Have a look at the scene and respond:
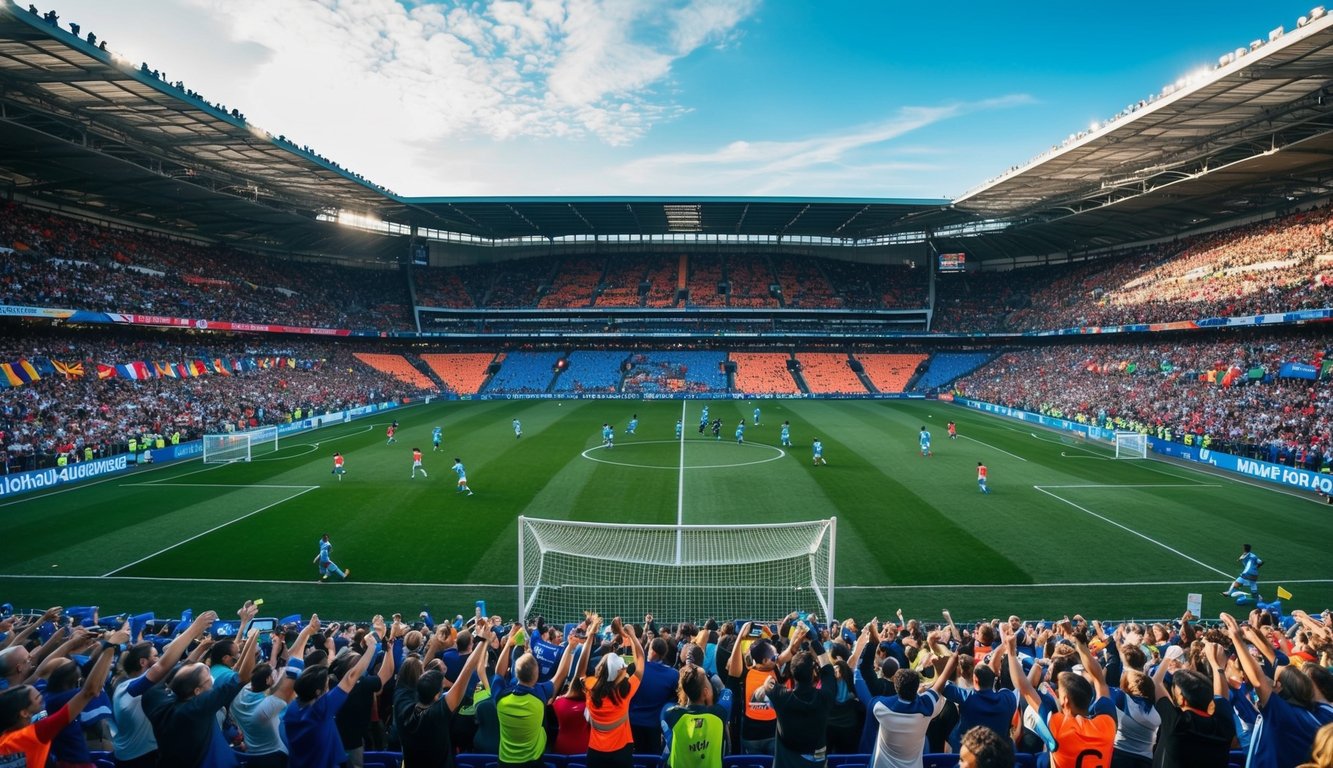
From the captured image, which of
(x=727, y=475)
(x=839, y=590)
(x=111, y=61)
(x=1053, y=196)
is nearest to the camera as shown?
(x=839, y=590)

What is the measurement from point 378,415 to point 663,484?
31.7 m

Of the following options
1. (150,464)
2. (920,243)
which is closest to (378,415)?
(150,464)

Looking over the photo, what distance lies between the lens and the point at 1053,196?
142 feet

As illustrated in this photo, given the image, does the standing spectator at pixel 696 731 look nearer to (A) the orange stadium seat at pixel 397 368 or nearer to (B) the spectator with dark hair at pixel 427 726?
(B) the spectator with dark hair at pixel 427 726

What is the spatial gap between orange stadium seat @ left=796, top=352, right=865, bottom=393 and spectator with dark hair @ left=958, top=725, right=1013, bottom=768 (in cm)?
5939

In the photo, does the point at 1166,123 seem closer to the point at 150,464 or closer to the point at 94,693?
the point at 94,693

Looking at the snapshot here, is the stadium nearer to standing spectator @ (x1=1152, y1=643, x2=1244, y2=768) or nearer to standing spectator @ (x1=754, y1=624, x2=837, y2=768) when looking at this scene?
standing spectator @ (x1=1152, y1=643, x2=1244, y2=768)

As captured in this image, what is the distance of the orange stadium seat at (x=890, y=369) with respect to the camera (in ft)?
205

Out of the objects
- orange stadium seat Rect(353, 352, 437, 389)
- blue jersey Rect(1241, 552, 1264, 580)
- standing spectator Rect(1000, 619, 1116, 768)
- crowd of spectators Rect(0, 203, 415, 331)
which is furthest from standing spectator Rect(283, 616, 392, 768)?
orange stadium seat Rect(353, 352, 437, 389)

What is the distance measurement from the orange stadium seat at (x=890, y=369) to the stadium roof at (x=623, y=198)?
13101 mm

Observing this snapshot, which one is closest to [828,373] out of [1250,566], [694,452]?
[694,452]

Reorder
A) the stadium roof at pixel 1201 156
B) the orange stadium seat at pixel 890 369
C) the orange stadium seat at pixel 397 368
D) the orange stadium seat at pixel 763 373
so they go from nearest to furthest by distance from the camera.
Result: the stadium roof at pixel 1201 156
the orange stadium seat at pixel 397 368
the orange stadium seat at pixel 763 373
the orange stadium seat at pixel 890 369

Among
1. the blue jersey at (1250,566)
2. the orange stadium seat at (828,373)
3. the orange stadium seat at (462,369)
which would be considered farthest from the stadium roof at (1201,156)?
the orange stadium seat at (462,369)

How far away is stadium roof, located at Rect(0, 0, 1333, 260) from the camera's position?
923 inches
